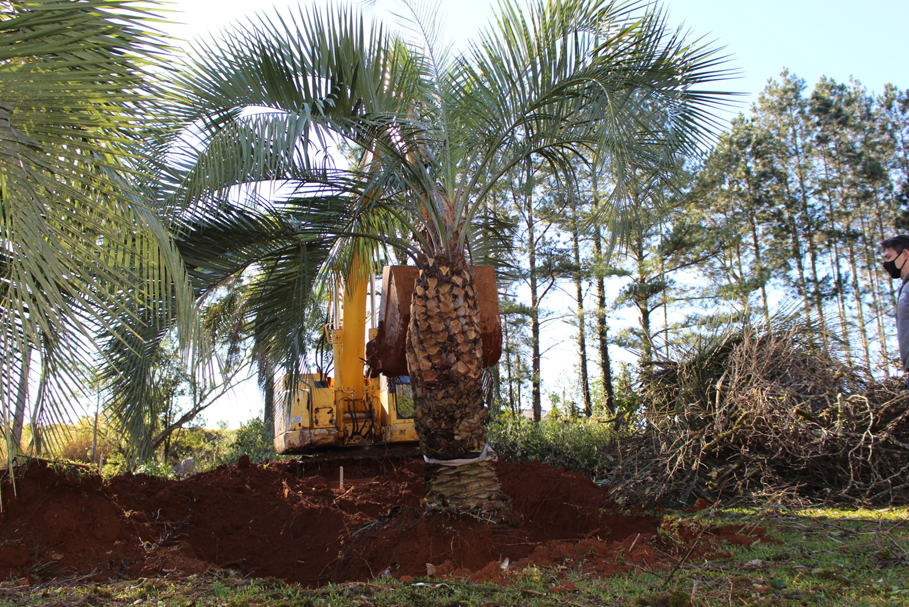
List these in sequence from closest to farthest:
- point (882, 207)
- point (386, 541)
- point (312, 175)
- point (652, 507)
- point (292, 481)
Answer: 1. point (386, 541)
2. point (312, 175)
3. point (652, 507)
4. point (292, 481)
5. point (882, 207)

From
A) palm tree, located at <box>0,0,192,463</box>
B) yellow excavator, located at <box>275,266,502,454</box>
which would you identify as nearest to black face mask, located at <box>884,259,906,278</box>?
palm tree, located at <box>0,0,192,463</box>

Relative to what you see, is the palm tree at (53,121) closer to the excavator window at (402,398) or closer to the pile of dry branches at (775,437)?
the pile of dry branches at (775,437)

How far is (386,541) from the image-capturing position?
4602mm

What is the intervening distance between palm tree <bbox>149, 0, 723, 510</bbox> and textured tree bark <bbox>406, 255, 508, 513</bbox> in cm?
1

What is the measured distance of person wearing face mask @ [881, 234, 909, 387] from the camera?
12.4 ft

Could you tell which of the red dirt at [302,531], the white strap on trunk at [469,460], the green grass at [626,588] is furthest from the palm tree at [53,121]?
the white strap on trunk at [469,460]

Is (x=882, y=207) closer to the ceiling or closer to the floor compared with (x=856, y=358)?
closer to the ceiling

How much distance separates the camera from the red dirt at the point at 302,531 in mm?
4305

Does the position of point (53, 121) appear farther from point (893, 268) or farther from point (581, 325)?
point (581, 325)

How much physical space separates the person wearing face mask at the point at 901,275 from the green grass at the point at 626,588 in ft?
3.99

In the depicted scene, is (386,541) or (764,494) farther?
(764,494)

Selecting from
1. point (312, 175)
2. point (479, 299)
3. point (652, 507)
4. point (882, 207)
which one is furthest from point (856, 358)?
point (882, 207)

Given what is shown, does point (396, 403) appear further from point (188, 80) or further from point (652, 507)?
point (188, 80)

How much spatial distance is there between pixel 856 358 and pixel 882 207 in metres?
22.9
